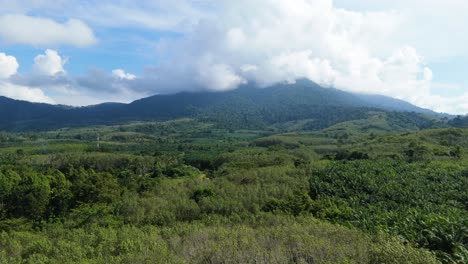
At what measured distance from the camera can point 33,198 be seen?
60.5 m

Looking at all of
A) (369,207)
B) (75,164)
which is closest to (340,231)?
(369,207)

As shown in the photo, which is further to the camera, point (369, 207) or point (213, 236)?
point (369, 207)

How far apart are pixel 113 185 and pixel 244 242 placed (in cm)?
4954

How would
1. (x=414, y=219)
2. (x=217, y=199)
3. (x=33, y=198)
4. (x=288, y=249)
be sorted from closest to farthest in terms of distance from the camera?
(x=288, y=249)
(x=414, y=219)
(x=217, y=199)
(x=33, y=198)

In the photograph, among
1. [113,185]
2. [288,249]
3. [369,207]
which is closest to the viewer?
[288,249]

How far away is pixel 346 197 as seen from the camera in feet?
163

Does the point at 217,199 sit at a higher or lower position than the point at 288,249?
lower

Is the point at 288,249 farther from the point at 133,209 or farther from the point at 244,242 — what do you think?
the point at 133,209

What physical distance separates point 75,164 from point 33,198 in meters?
57.9

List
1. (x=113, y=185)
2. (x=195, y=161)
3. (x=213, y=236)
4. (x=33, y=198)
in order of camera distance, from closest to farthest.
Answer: (x=213, y=236), (x=33, y=198), (x=113, y=185), (x=195, y=161)

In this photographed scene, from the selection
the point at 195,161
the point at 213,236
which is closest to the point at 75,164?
the point at 195,161

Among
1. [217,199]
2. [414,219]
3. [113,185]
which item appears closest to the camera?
[414,219]

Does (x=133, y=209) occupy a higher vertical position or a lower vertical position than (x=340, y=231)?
lower

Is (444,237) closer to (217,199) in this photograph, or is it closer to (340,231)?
(340,231)
